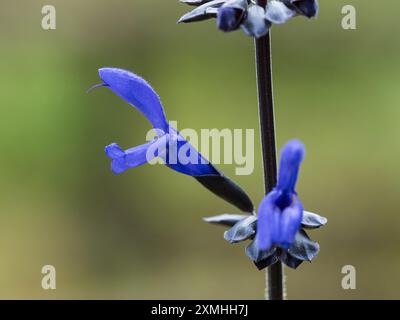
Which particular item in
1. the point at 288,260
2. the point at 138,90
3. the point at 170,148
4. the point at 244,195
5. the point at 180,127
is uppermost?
the point at 180,127

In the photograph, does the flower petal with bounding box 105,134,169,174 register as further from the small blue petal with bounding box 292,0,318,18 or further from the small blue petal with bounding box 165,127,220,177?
the small blue petal with bounding box 292,0,318,18

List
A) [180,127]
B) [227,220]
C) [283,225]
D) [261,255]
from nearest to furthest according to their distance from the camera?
[283,225]
[261,255]
[227,220]
[180,127]

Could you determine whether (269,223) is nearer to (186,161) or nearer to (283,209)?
(283,209)

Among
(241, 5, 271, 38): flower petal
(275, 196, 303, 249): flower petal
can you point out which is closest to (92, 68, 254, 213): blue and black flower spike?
(275, 196, 303, 249): flower petal

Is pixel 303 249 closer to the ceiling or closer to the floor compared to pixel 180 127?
closer to the floor

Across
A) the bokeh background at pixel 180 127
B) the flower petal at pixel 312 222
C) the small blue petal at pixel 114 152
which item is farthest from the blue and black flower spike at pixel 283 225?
the bokeh background at pixel 180 127

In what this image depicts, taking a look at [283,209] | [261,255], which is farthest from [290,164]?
[261,255]

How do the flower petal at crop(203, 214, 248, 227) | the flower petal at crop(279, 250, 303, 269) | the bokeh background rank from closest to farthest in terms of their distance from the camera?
the flower petal at crop(279, 250, 303, 269) → the flower petal at crop(203, 214, 248, 227) → the bokeh background
